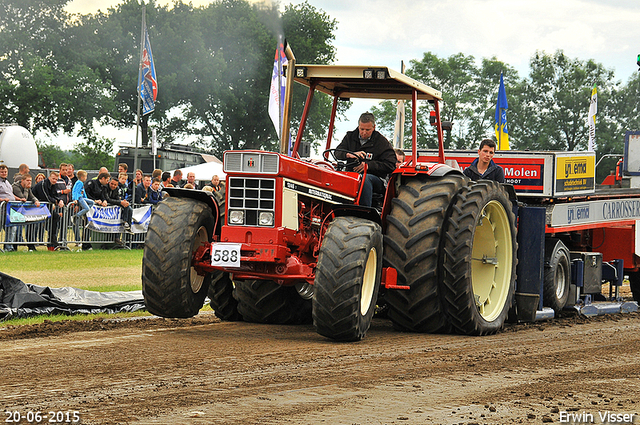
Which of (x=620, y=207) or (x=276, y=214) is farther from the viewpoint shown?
(x=620, y=207)

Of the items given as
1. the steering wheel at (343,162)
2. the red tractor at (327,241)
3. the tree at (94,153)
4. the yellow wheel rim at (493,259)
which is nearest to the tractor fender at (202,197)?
the red tractor at (327,241)

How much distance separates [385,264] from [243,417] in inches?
151

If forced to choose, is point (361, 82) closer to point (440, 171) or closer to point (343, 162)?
point (343, 162)

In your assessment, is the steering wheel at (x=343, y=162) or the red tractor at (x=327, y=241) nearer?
the red tractor at (x=327, y=241)

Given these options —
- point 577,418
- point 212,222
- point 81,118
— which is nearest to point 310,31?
point 81,118

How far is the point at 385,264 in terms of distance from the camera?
322 inches

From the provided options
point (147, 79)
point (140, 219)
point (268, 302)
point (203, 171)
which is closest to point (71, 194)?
point (140, 219)

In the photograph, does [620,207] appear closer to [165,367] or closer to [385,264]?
[385,264]

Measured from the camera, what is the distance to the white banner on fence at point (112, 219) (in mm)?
Answer: 19094

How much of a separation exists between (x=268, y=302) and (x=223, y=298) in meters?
0.54

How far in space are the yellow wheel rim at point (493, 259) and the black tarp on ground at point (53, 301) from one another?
4256 millimetres

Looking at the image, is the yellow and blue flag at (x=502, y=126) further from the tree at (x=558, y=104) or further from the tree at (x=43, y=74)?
the tree at (x=558, y=104)

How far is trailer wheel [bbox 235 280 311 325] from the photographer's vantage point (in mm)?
9164

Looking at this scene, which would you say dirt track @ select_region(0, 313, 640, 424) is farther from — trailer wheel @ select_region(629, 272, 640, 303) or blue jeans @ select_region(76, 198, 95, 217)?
blue jeans @ select_region(76, 198, 95, 217)
